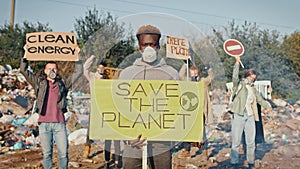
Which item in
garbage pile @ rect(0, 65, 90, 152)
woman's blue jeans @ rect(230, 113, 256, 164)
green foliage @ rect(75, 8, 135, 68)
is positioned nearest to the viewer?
green foliage @ rect(75, 8, 135, 68)

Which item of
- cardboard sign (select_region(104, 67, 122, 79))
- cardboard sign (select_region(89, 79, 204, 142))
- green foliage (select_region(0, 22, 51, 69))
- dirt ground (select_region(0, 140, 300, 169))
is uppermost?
green foliage (select_region(0, 22, 51, 69))

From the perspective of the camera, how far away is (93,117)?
11.7 feet

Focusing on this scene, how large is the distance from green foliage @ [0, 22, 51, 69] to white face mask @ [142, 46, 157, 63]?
17651 millimetres

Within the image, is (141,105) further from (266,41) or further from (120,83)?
(266,41)

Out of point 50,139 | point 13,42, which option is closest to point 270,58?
point 13,42

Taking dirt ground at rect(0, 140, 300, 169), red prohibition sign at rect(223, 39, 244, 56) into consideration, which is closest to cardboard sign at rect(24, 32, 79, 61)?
red prohibition sign at rect(223, 39, 244, 56)

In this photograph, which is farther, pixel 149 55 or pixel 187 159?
pixel 187 159

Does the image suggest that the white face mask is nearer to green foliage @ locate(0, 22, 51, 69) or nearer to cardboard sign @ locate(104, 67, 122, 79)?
cardboard sign @ locate(104, 67, 122, 79)

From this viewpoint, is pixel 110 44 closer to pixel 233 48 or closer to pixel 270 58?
pixel 233 48

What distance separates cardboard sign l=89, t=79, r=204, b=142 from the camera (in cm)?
355

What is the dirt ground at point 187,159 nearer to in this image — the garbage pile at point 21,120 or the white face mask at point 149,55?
the garbage pile at point 21,120

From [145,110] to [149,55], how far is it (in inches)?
16.6

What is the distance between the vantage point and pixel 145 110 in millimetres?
3559

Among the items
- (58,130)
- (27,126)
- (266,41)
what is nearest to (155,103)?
(58,130)
